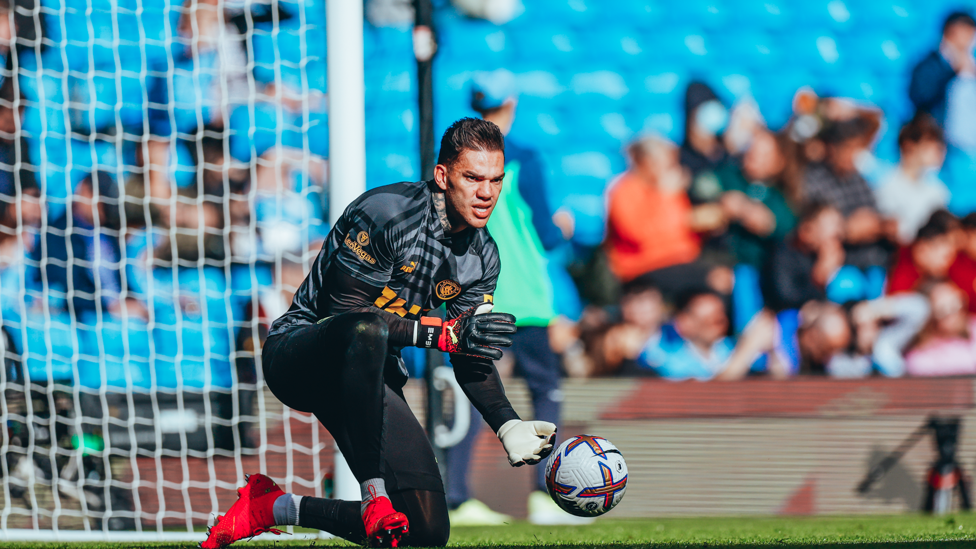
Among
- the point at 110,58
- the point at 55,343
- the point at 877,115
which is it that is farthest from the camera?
the point at 877,115

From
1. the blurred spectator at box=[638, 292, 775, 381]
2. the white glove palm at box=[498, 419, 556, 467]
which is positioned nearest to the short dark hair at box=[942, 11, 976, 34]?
the blurred spectator at box=[638, 292, 775, 381]

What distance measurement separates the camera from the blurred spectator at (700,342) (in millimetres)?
6516

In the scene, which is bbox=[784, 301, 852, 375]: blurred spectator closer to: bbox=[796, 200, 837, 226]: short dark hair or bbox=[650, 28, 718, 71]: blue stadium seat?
bbox=[796, 200, 837, 226]: short dark hair

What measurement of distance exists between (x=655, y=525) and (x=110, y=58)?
450 centimetres

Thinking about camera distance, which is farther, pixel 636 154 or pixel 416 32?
pixel 636 154

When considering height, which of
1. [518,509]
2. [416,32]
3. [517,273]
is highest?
[416,32]

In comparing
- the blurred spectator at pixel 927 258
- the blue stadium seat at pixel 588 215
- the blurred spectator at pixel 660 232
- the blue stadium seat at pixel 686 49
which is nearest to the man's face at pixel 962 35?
the blurred spectator at pixel 927 258

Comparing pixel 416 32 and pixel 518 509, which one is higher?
pixel 416 32

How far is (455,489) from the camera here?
5391 mm

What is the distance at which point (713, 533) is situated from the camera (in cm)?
452

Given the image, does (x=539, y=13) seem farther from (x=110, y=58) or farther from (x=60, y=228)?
(x=60, y=228)

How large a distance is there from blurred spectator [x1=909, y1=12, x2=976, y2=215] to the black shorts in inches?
201

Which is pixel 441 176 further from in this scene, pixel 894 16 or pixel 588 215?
pixel 894 16

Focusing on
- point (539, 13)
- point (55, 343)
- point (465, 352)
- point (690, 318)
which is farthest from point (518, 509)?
point (539, 13)
